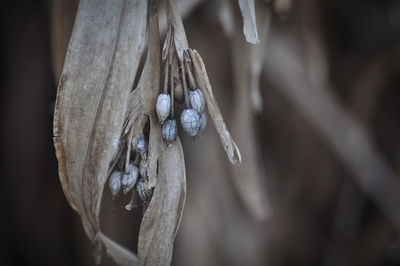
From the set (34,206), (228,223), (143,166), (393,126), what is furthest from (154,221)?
(393,126)

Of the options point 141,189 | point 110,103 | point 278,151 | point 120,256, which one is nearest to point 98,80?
point 110,103

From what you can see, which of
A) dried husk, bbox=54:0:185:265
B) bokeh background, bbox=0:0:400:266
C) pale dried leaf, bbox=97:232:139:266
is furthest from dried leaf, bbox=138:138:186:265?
bokeh background, bbox=0:0:400:266

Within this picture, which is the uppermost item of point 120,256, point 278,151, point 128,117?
point 128,117

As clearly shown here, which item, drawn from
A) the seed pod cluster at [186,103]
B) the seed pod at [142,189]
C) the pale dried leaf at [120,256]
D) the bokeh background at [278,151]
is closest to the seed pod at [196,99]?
the seed pod cluster at [186,103]

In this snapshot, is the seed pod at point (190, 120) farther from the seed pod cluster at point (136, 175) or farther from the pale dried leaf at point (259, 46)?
the pale dried leaf at point (259, 46)

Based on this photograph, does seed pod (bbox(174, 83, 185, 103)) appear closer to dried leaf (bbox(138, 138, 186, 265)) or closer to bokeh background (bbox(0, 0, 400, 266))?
dried leaf (bbox(138, 138, 186, 265))

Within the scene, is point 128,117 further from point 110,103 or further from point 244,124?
point 244,124
